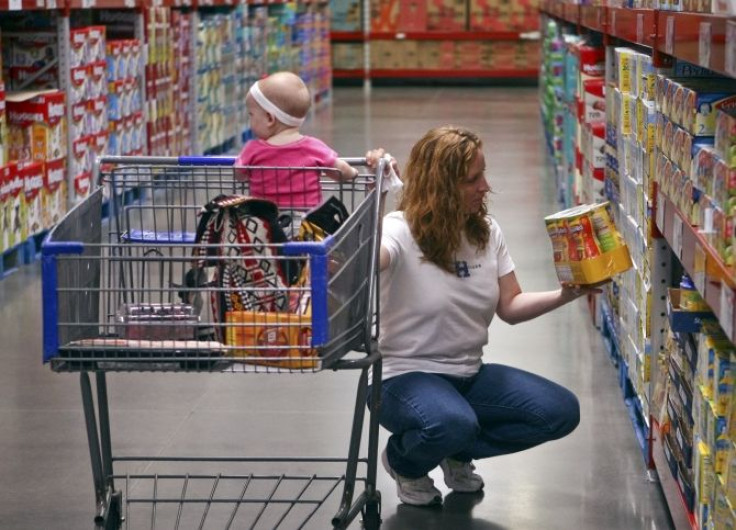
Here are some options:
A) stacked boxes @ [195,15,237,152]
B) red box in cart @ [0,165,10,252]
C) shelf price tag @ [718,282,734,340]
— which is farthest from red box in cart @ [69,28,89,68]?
shelf price tag @ [718,282,734,340]

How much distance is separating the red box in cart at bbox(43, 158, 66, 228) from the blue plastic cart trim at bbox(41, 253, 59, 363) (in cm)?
473

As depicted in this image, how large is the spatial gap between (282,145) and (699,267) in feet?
4.39

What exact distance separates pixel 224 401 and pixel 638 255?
59.7 inches

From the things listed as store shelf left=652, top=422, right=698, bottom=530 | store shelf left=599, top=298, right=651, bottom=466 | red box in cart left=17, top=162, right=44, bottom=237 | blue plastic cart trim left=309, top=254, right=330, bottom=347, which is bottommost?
store shelf left=599, top=298, right=651, bottom=466

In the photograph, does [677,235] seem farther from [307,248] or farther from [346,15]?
[346,15]

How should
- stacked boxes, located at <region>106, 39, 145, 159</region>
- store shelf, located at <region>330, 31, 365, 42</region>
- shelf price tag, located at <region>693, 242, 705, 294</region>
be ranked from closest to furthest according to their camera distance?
1. shelf price tag, located at <region>693, 242, 705, 294</region>
2. stacked boxes, located at <region>106, 39, 145, 159</region>
3. store shelf, located at <region>330, 31, 365, 42</region>

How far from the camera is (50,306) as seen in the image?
9.59 feet

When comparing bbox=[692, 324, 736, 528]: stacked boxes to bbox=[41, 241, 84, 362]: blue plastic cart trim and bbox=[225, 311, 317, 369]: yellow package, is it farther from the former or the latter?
bbox=[41, 241, 84, 362]: blue plastic cart trim

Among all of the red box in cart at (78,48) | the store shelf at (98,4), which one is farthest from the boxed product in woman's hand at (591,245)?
the red box in cart at (78,48)

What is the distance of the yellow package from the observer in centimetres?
292

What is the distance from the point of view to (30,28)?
8180 millimetres

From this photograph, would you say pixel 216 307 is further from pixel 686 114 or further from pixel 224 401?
pixel 224 401

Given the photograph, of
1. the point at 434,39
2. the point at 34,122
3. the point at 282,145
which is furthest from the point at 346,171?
the point at 434,39

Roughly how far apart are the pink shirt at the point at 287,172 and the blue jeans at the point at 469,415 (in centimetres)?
53
